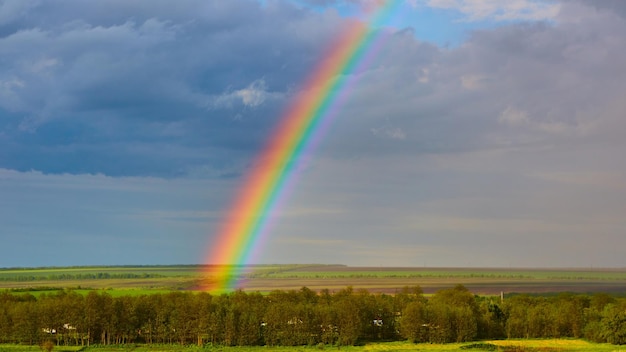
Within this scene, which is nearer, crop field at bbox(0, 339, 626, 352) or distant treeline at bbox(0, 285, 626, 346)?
crop field at bbox(0, 339, 626, 352)

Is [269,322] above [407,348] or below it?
above

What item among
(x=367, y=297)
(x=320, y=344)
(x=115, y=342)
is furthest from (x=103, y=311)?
(x=367, y=297)

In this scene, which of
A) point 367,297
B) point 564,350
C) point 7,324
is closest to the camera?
point 564,350

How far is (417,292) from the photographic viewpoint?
12188 cm

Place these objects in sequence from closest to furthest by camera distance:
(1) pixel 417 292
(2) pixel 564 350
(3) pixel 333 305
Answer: (2) pixel 564 350 → (3) pixel 333 305 → (1) pixel 417 292

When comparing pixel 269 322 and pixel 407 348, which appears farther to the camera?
pixel 269 322

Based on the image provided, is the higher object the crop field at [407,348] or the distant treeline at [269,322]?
the distant treeline at [269,322]

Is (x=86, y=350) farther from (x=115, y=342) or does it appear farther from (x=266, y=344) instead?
(x=266, y=344)

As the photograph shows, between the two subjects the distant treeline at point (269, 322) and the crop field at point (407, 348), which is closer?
the crop field at point (407, 348)

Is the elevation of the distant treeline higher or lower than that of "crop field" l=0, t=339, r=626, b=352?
higher

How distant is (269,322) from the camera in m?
95.8

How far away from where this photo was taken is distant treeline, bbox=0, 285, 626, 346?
94938mm

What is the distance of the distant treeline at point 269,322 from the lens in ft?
311

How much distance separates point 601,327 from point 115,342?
6679 centimetres
